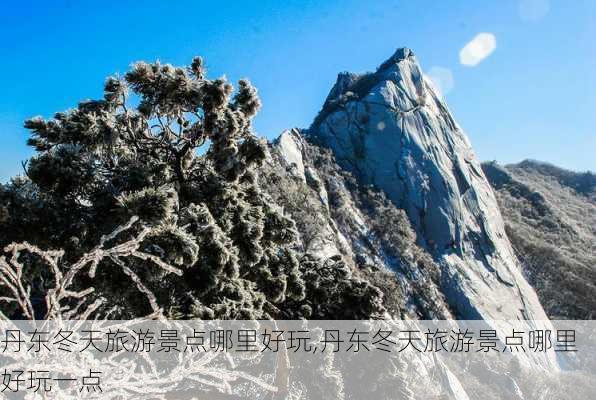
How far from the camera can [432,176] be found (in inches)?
1834

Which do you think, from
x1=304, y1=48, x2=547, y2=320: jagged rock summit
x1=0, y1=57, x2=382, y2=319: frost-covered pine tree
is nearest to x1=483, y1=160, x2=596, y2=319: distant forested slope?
x1=304, y1=48, x2=547, y2=320: jagged rock summit

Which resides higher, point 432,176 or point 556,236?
point 432,176

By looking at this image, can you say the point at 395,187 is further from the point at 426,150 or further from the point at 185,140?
the point at 185,140

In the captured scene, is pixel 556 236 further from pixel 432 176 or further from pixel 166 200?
pixel 166 200

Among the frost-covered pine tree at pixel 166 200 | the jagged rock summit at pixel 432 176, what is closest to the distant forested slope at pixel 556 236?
the jagged rock summit at pixel 432 176

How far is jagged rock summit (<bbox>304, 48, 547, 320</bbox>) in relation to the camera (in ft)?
132

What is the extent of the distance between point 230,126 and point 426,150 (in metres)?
42.3

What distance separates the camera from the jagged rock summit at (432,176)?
132ft

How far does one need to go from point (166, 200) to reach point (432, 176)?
140 feet

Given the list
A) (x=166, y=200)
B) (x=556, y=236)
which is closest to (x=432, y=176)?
(x=556, y=236)

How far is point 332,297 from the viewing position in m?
13.0

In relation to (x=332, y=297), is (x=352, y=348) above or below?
below

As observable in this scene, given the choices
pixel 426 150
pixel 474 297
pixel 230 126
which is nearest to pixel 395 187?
pixel 426 150

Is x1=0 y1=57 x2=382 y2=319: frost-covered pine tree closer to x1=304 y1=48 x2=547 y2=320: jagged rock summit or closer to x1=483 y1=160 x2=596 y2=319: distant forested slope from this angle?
x1=304 y1=48 x2=547 y2=320: jagged rock summit
